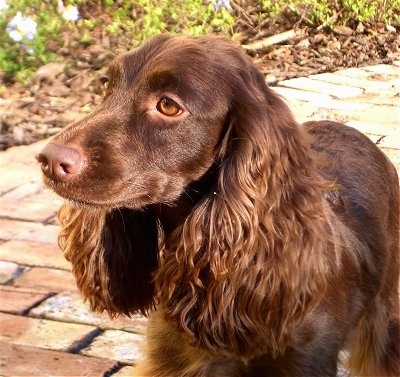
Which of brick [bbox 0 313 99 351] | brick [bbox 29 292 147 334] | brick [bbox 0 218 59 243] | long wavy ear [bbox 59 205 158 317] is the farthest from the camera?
brick [bbox 0 218 59 243]

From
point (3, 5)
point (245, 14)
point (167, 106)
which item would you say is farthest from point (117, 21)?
point (167, 106)

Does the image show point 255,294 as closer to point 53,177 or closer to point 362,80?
point 53,177

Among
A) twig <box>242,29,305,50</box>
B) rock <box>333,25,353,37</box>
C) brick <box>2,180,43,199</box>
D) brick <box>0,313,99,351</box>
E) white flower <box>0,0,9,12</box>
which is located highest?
white flower <box>0,0,9,12</box>

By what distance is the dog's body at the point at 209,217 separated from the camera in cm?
237

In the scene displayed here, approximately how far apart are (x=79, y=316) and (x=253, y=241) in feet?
3.95

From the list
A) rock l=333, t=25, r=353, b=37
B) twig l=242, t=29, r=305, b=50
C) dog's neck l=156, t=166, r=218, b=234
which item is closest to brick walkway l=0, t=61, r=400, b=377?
dog's neck l=156, t=166, r=218, b=234

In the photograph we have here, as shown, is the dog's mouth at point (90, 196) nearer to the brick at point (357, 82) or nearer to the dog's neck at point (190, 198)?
the dog's neck at point (190, 198)

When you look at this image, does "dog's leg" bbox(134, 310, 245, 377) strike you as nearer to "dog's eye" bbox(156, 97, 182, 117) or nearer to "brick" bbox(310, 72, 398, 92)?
"dog's eye" bbox(156, 97, 182, 117)

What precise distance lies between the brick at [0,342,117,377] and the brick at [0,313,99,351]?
0.04 meters

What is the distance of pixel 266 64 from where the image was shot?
6.94 meters

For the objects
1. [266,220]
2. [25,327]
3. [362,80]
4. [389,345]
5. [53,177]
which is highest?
[53,177]

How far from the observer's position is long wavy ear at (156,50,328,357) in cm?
247

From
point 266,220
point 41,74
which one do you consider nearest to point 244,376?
point 266,220

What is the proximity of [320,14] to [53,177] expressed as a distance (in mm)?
6049
